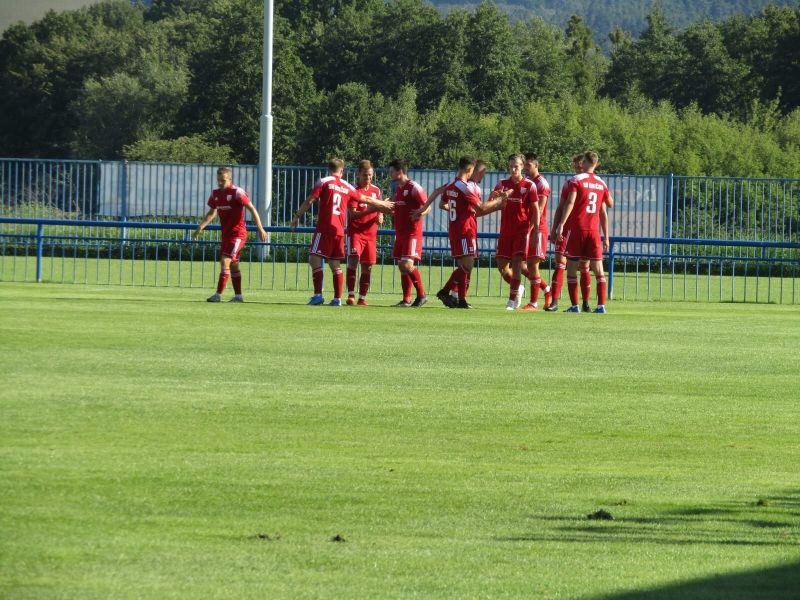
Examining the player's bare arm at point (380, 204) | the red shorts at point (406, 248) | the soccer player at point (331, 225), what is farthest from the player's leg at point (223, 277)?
the red shorts at point (406, 248)

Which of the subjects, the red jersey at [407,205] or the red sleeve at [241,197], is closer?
the red sleeve at [241,197]

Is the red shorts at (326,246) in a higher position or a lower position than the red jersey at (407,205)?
lower

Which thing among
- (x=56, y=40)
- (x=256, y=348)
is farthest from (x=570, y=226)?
(x=56, y=40)

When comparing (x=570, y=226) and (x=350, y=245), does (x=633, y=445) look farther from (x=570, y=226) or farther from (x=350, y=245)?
(x=350, y=245)

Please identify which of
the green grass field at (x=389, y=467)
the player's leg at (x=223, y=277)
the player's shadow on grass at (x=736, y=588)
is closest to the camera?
the player's shadow on grass at (x=736, y=588)

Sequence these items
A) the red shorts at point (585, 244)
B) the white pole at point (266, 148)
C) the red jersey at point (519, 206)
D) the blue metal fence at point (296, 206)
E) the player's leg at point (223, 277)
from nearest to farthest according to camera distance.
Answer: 1. the red shorts at point (585, 244)
2. the player's leg at point (223, 277)
3. the red jersey at point (519, 206)
4. the white pole at point (266, 148)
5. the blue metal fence at point (296, 206)

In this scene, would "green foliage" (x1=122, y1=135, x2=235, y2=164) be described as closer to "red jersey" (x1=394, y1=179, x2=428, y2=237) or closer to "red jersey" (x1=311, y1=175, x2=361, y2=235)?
"red jersey" (x1=311, y1=175, x2=361, y2=235)

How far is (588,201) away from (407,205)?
8.14 ft

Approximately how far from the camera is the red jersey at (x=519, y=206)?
21250 mm

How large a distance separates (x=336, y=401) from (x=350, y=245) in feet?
39.5

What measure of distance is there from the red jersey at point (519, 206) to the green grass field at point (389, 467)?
5.91 metres

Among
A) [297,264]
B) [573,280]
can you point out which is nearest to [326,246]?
[573,280]

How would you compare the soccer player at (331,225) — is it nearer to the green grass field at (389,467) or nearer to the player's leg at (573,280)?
the player's leg at (573,280)

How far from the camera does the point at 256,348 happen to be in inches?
560
